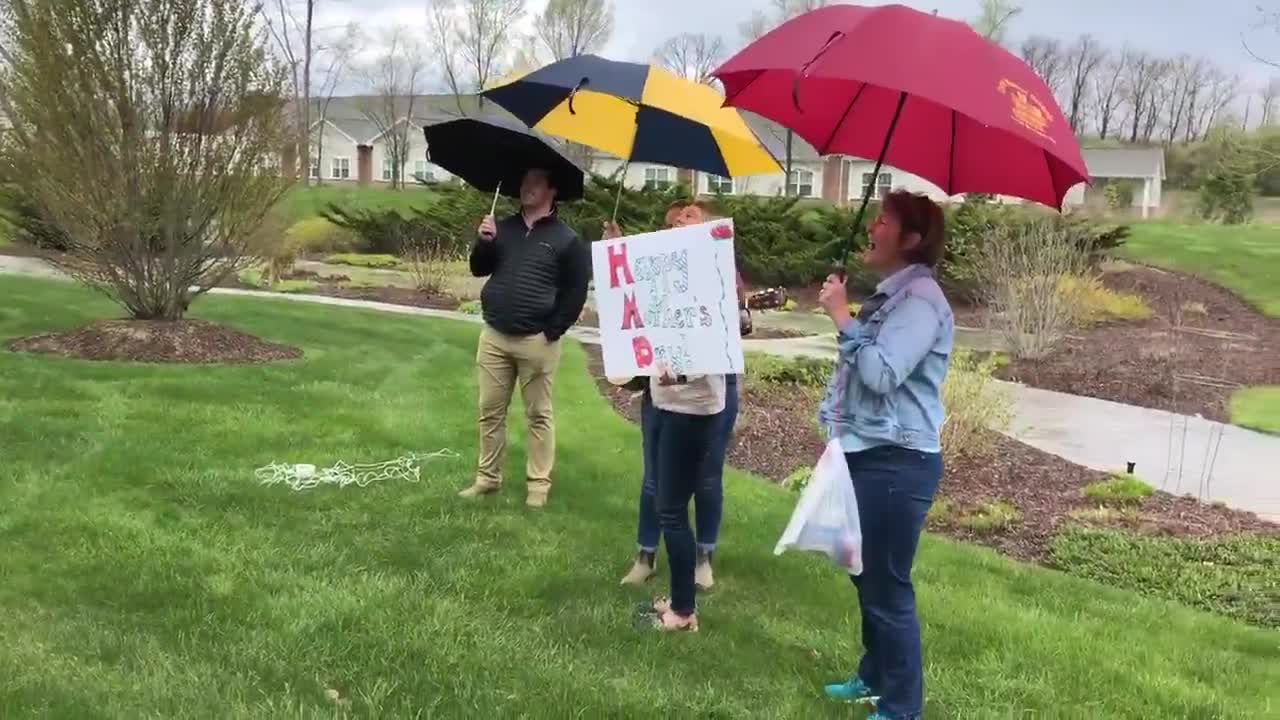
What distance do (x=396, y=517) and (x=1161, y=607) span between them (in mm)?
3818

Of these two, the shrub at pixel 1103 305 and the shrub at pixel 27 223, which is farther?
the shrub at pixel 1103 305

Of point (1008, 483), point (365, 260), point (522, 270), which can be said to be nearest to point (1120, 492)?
point (1008, 483)

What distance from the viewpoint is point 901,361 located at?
2902mm

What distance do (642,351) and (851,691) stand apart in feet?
4.70

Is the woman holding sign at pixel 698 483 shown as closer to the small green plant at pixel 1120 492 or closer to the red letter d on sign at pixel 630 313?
the red letter d on sign at pixel 630 313

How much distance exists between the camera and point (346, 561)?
4570 mm

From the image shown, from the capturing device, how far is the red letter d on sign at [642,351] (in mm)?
3756

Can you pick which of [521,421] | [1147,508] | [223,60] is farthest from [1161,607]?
[223,60]

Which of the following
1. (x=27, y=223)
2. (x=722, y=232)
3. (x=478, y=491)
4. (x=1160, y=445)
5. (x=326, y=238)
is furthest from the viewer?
(x=326, y=238)

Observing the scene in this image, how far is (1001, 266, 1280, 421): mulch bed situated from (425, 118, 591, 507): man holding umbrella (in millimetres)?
7071

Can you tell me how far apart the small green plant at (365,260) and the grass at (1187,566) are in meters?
19.2

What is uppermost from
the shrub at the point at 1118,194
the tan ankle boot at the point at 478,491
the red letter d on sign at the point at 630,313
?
the shrub at the point at 1118,194

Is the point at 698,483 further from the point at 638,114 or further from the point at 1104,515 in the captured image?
the point at 1104,515

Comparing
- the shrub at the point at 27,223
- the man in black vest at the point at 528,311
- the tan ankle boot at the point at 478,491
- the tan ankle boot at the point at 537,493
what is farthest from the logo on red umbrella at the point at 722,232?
the shrub at the point at 27,223
